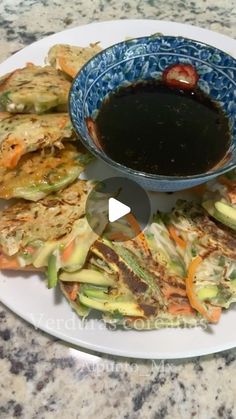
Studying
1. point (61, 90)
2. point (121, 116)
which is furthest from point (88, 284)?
point (61, 90)

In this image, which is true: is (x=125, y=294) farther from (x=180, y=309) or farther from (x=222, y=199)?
(x=222, y=199)

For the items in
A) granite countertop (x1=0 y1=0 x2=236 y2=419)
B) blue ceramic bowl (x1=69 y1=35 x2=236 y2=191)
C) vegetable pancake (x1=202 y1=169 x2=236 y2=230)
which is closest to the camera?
granite countertop (x1=0 y1=0 x2=236 y2=419)

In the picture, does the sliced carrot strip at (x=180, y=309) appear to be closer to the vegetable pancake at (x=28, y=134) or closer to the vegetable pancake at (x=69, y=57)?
the vegetable pancake at (x=28, y=134)

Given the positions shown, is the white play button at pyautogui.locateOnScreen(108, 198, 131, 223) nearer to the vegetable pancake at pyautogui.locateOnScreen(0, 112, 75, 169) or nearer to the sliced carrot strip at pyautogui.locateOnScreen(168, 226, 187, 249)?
the sliced carrot strip at pyautogui.locateOnScreen(168, 226, 187, 249)

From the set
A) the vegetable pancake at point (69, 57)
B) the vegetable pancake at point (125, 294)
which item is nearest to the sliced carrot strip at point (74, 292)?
the vegetable pancake at point (125, 294)

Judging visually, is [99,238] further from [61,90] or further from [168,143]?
[61,90]

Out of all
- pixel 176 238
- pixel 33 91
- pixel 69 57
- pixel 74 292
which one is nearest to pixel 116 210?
pixel 176 238

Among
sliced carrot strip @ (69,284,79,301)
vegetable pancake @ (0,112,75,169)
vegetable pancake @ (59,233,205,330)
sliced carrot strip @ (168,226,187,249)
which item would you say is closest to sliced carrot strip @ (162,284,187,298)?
vegetable pancake @ (59,233,205,330)
